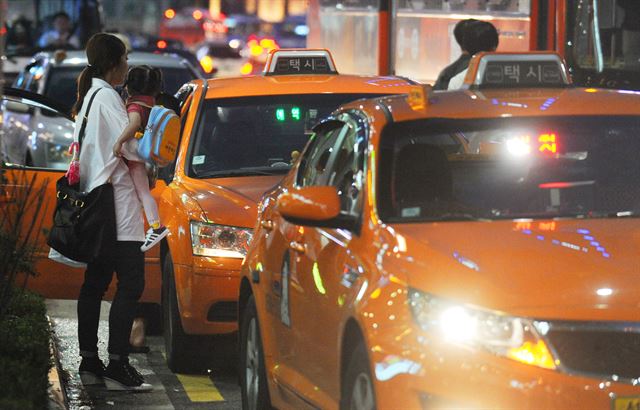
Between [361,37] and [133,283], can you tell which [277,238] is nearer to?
[133,283]

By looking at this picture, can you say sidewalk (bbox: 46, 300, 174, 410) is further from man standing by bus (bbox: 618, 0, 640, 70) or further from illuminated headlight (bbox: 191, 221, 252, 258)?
man standing by bus (bbox: 618, 0, 640, 70)

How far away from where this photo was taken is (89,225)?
8.42 metres

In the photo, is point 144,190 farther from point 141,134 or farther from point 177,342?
point 177,342

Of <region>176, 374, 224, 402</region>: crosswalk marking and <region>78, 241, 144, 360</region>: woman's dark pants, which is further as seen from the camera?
<region>176, 374, 224, 402</region>: crosswalk marking

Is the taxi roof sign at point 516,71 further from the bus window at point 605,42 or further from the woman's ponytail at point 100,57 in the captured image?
the bus window at point 605,42

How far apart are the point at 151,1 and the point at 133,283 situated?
73611 mm

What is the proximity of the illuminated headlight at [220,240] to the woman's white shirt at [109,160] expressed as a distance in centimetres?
54

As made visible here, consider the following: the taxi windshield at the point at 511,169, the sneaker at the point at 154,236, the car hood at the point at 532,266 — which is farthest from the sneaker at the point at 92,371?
the car hood at the point at 532,266

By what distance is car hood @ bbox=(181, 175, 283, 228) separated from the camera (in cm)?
894

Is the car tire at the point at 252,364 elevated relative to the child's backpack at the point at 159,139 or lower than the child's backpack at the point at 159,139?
lower

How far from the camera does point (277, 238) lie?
685 centimetres

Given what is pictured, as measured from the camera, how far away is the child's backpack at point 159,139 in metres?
8.40

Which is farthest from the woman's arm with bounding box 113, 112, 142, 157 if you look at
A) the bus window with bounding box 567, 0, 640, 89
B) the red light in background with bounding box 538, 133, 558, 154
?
the bus window with bounding box 567, 0, 640, 89

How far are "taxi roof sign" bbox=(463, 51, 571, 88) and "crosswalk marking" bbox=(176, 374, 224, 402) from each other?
2382mm
